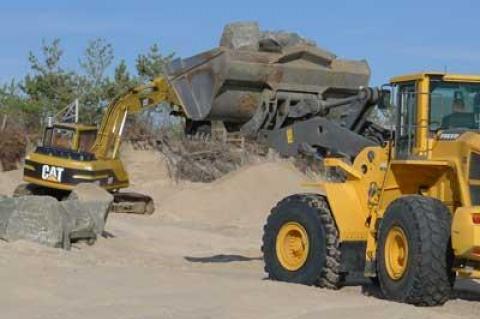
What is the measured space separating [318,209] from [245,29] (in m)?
2.95

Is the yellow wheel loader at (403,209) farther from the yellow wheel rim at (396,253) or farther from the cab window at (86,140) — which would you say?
the cab window at (86,140)

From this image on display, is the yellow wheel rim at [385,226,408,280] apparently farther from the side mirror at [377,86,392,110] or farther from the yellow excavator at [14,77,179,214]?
the yellow excavator at [14,77,179,214]

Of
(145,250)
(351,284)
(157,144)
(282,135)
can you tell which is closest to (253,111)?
(282,135)

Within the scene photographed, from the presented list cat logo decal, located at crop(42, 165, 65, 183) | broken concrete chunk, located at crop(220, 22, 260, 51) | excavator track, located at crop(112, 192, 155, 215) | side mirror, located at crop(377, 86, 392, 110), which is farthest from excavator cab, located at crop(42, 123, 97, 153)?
side mirror, located at crop(377, 86, 392, 110)

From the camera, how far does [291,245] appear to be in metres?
12.8

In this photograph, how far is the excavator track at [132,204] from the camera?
2508 centimetres

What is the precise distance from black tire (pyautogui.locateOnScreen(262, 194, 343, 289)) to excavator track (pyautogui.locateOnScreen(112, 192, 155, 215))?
40.5 ft

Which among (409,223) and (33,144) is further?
(33,144)

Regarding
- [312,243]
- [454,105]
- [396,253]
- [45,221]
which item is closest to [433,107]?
[454,105]

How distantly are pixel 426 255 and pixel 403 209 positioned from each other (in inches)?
26.0

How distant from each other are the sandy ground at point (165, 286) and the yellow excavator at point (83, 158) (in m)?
2.30

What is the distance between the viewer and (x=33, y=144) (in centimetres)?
3700

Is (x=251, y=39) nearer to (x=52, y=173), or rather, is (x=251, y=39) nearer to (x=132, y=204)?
(x=52, y=173)

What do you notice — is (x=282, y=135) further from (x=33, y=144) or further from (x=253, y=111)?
(x=33, y=144)
